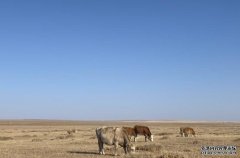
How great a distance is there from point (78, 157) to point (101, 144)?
2.58 meters

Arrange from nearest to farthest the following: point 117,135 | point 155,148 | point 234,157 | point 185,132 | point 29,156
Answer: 1. point 234,157
2. point 29,156
3. point 117,135
4. point 155,148
5. point 185,132

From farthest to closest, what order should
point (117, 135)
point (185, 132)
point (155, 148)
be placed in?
point (185, 132)
point (155, 148)
point (117, 135)

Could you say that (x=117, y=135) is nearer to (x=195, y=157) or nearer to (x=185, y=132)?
(x=195, y=157)

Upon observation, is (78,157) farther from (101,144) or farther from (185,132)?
(185,132)

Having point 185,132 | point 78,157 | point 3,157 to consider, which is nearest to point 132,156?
point 78,157

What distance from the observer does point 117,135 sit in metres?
26.0

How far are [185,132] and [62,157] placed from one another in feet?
85.7

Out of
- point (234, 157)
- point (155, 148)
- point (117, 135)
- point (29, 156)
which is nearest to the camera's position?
point (234, 157)

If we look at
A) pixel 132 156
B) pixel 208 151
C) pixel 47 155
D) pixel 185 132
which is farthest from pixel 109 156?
pixel 185 132

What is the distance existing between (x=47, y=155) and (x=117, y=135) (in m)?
4.25

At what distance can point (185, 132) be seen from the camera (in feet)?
158

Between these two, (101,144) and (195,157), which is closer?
(195,157)

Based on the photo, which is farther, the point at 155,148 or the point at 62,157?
the point at 155,148

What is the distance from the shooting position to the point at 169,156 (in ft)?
75.1
